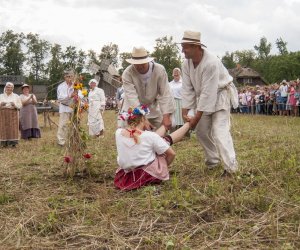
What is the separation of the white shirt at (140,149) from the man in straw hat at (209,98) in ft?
2.41

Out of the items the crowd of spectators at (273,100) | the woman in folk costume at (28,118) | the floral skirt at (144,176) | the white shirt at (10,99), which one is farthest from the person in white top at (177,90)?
the crowd of spectators at (273,100)

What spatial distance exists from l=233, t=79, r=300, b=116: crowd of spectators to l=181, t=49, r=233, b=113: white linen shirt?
12.0 metres

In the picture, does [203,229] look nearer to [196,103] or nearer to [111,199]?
[111,199]

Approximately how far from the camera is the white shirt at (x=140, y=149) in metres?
4.93

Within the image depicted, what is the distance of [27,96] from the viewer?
470 inches

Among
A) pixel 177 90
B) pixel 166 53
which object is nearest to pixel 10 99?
pixel 177 90

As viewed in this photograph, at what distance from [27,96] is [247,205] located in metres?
9.11

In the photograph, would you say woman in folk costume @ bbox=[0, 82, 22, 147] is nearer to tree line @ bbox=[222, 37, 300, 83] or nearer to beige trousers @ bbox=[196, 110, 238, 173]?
beige trousers @ bbox=[196, 110, 238, 173]

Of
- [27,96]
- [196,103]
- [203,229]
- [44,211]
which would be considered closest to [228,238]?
[203,229]

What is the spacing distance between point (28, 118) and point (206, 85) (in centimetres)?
762

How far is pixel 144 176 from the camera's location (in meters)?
4.97

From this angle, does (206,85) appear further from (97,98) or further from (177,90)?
(97,98)

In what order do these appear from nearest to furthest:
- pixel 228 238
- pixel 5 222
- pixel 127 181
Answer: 1. pixel 228 238
2. pixel 5 222
3. pixel 127 181

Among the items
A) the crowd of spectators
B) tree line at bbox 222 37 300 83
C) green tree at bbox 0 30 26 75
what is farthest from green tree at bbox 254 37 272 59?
the crowd of spectators
